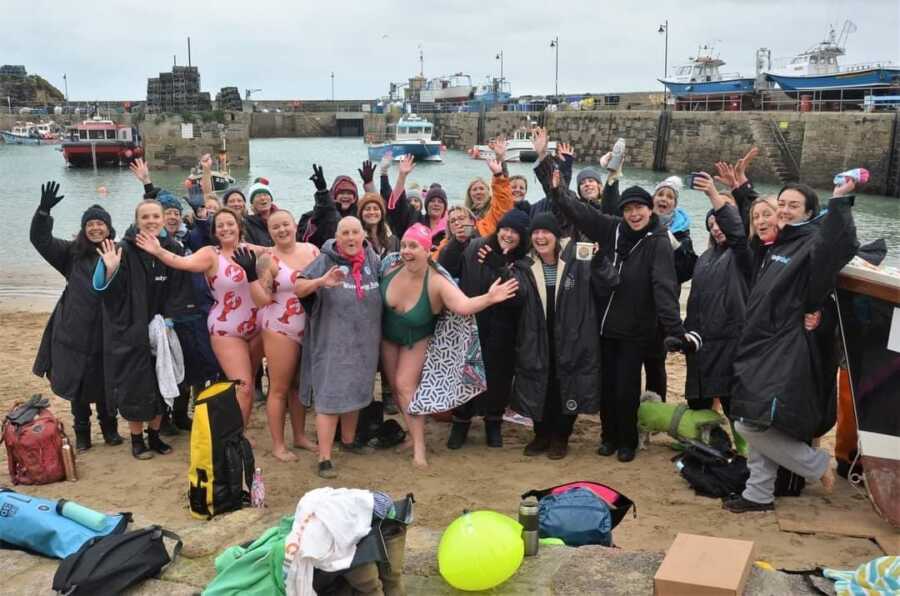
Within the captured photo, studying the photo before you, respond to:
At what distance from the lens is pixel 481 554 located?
11.1ft

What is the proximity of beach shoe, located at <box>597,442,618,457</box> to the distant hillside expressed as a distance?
115m

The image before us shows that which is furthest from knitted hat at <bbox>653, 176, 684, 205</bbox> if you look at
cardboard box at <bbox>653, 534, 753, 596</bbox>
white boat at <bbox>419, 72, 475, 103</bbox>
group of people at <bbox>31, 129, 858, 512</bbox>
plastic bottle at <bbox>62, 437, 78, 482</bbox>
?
white boat at <bbox>419, 72, 475, 103</bbox>

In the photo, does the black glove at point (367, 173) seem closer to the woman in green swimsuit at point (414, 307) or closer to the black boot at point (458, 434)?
the woman in green swimsuit at point (414, 307)

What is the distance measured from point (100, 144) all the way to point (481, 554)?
53.1 metres

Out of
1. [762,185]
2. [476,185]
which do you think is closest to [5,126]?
[762,185]

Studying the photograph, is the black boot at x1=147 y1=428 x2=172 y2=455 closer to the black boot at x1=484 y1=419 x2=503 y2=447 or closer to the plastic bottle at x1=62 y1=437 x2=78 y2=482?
the plastic bottle at x1=62 y1=437 x2=78 y2=482

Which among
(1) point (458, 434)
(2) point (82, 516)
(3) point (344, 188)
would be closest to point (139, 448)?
(2) point (82, 516)

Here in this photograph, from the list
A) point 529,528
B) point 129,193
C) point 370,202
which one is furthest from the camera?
point 129,193

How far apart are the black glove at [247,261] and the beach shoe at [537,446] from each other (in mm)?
2253

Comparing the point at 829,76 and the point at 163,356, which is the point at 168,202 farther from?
the point at 829,76

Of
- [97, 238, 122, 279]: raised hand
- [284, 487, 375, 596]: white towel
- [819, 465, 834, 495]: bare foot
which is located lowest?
[819, 465, 834, 495]: bare foot

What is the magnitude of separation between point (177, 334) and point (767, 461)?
12.9ft

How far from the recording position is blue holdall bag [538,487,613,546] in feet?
13.2

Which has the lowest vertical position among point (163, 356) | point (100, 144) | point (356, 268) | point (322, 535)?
point (322, 535)
